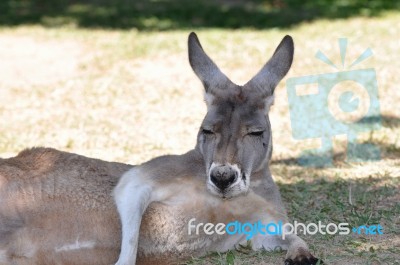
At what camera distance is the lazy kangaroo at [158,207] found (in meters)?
4.62

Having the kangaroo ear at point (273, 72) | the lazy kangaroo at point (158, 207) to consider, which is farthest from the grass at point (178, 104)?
the kangaroo ear at point (273, 72)

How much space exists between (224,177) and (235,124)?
15.2 inches

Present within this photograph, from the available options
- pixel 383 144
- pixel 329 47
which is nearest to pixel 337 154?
pixel 383 144

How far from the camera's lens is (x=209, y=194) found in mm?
4660

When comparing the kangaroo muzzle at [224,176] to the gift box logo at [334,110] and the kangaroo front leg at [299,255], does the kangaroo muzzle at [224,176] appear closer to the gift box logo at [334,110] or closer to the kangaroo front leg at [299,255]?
the kangaroo front leg at [299,255]

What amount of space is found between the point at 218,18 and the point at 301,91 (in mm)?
5936

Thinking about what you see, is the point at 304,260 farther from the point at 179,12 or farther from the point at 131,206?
the point at 179,12

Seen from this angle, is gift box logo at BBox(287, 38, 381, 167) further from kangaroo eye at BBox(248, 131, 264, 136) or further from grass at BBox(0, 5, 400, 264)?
kangaroo eye at BBox(248, 131, 264, 136)

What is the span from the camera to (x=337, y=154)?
7484 millimetres

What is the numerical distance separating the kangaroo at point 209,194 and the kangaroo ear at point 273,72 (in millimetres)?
91

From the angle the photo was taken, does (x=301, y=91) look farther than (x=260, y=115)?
Yes

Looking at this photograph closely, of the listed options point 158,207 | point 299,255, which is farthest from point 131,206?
point 299,255

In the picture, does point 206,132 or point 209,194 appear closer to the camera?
point 209,194

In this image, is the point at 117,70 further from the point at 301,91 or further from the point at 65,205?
the point at 65,205
